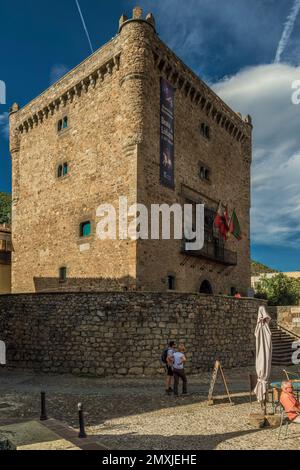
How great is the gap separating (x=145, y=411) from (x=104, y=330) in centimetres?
565

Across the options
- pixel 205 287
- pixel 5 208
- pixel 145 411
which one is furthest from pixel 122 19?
pixel 5 208

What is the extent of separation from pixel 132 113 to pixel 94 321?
1057cm

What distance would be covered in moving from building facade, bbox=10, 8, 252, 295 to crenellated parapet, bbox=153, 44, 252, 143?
0.08m

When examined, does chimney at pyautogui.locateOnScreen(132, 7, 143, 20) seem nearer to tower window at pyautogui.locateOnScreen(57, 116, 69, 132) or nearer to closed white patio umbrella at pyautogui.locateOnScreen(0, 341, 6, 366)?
tower window at pyautogui.locateOnScreen(57, 116, 69, 132)

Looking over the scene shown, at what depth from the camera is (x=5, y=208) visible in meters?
46.2

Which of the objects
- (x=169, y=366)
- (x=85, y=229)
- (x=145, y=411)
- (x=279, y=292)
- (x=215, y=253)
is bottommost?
(x=145, y=411)

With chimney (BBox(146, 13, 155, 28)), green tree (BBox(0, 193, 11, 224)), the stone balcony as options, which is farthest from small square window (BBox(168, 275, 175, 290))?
green tree (BBox(0, 193, 11, 224))

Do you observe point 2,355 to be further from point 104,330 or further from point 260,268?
point 260,268

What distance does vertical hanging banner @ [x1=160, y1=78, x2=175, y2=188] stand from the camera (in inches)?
849

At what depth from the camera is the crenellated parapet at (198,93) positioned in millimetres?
21859

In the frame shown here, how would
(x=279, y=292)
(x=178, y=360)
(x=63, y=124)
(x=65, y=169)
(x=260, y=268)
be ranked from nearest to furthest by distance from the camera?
(x=178, y=360)
(x=65, y=169)
(x=63, y=124)
(x=279, y=292)
(x=260, y=268)

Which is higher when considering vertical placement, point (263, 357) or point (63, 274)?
point (63, 274)

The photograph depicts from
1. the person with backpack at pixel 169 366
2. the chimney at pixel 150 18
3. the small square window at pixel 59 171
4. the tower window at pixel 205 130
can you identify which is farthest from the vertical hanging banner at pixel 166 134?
the person with backpack at pixel 169 366

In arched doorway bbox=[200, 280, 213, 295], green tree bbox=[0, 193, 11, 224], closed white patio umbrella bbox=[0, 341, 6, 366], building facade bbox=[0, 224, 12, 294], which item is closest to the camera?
closed white patio umbrella bbox=[0, 341, 6, 366]
